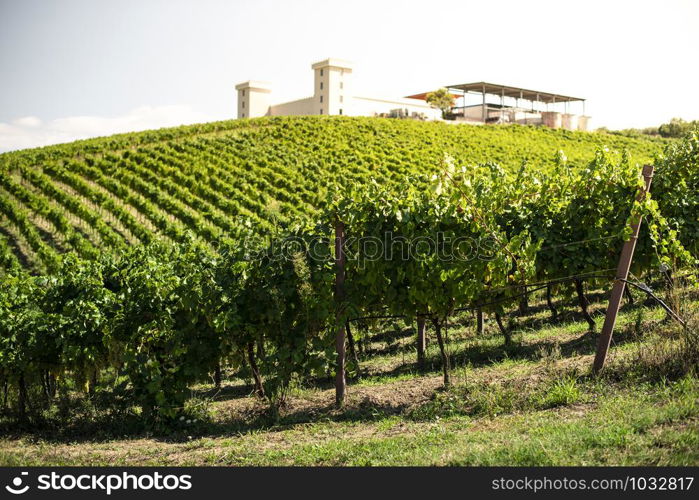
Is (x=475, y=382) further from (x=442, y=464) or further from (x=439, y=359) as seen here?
(x=442, y=464)

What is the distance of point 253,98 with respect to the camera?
71.4 m

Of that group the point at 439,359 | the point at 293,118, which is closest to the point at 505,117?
the point at 293,118

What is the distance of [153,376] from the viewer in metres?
6.19

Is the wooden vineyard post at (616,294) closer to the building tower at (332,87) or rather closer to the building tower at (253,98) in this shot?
the building tower at (332,87)

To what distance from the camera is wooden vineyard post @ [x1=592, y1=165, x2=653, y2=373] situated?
587 centimetres

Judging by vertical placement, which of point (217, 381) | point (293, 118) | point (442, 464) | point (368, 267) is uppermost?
point (293, 118)

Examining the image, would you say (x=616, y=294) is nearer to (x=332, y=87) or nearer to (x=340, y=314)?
(x=340, y=314)

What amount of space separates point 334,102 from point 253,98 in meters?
12.9

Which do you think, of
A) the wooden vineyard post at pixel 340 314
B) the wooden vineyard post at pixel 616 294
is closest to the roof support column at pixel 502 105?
the wooden vineyard post at pixel 616 294

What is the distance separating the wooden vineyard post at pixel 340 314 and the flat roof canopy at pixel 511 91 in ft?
184

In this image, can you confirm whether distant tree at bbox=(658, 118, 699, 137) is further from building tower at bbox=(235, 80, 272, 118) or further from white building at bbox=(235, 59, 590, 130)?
building tower at bbox=(235, 80, 272, 118)

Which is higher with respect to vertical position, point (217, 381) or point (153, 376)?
point (153, 376)

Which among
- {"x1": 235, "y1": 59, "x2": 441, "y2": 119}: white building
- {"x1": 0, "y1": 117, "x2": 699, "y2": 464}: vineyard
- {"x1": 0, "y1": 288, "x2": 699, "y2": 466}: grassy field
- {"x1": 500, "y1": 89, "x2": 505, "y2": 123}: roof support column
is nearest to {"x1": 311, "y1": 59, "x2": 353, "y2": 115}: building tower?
{"x1": 235, "y1": 59, "x2": 441, "y2": 119}: white building

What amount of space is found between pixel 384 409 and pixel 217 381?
2.90 metres
